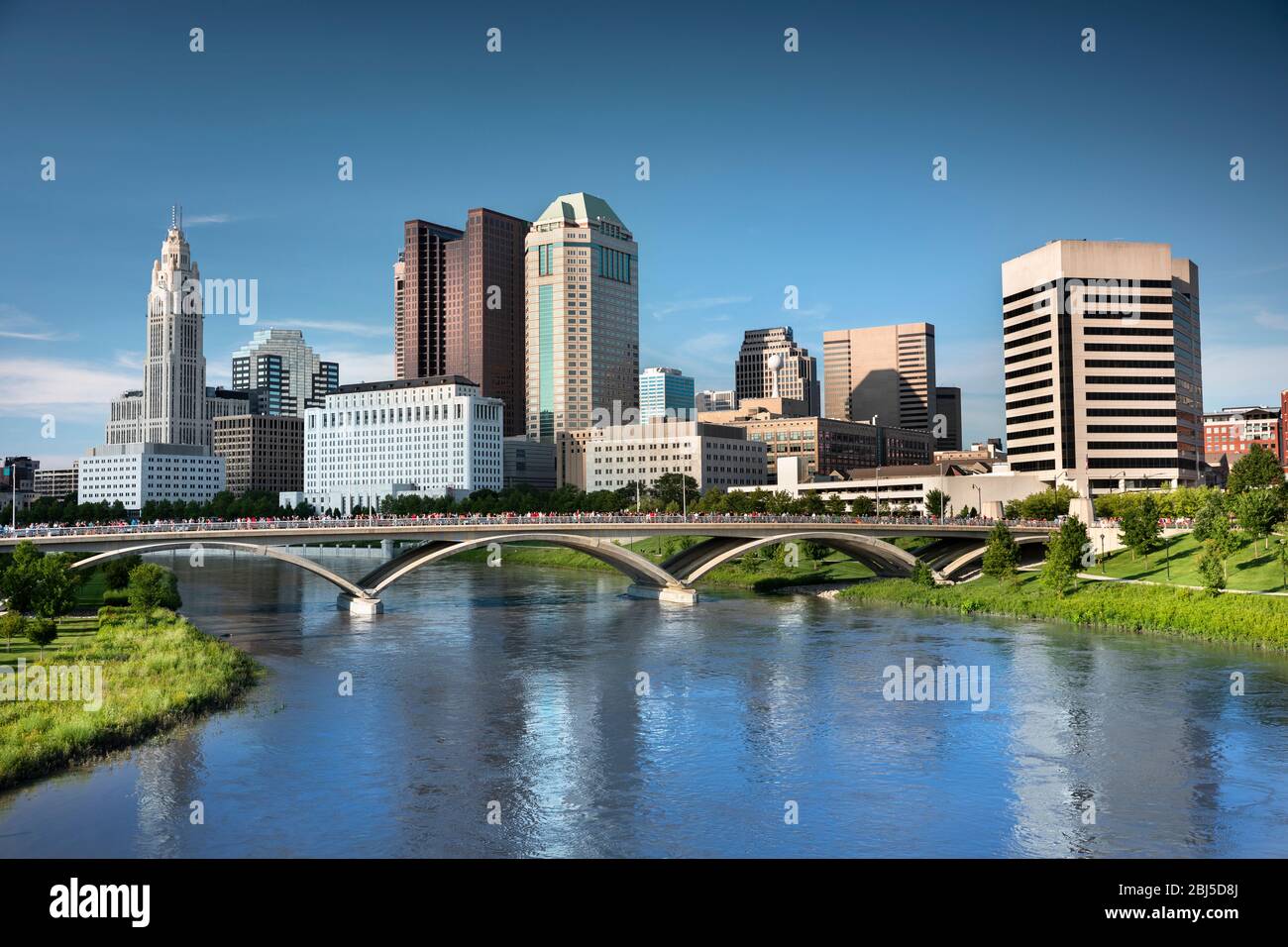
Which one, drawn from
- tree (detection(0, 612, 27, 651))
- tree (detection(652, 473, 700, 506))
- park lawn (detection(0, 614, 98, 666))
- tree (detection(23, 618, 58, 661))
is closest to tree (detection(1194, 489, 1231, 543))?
park lawn (detection(0, 614, 98, 666))

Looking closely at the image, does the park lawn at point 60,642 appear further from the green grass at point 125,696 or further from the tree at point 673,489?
the tree at point 673,489

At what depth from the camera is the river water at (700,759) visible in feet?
87.7

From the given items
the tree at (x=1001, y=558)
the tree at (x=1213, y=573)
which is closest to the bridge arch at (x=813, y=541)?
the tree at (x=1001, y=558)

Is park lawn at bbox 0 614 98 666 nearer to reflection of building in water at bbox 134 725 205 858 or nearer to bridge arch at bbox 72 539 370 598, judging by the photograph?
bridge arch at bbox 72 539 370 598

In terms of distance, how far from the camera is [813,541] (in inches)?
3575

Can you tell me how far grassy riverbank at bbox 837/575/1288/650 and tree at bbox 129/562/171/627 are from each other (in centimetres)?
5256

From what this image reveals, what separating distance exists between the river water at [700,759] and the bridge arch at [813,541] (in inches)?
1079

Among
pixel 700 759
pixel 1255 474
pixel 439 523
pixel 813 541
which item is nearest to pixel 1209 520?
pixel 1255 474

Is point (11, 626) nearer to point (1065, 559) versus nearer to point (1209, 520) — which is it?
point (1065, 559)

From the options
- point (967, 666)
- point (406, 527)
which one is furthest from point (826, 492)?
point (967, 666)

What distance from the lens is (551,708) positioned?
42.4 m

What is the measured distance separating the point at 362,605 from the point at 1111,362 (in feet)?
363

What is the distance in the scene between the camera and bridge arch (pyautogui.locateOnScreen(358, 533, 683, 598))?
78875mm

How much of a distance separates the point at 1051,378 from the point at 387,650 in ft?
373
